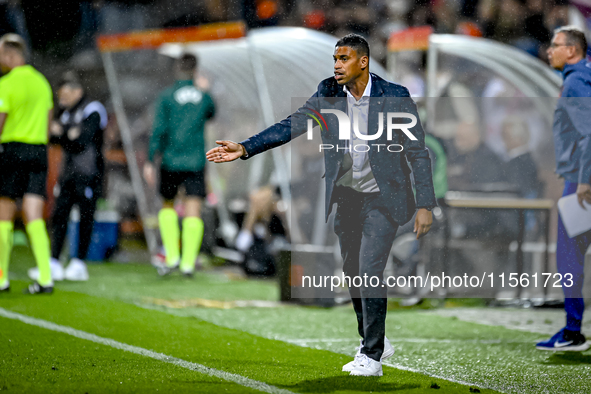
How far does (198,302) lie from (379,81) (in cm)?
396

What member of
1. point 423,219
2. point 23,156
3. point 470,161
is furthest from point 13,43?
point 470,161

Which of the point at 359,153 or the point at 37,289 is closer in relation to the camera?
the point at 359,153

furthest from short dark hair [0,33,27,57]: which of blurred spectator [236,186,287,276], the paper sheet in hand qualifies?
the paper sheet in hand

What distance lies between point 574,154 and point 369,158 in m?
1.96

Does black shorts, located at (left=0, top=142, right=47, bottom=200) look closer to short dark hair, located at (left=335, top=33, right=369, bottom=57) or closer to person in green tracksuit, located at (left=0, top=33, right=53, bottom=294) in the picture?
person in green tracksuit, located at (left=0, top=33, right=53, bottom=294)

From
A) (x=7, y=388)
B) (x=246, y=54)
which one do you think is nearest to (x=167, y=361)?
(x=7, y=388)

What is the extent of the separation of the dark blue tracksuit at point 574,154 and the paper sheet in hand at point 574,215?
8 cm

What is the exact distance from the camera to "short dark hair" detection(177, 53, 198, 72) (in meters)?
9.71

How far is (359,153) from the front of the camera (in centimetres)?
479

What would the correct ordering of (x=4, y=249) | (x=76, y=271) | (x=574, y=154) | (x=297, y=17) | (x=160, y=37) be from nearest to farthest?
(x=574, y=154), (x=4, y=249), (x=76, y=271), (x=160, y=37), (x=297, y=17)

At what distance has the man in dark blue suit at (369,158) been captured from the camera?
4.71 meters

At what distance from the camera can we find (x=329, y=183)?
190 inches

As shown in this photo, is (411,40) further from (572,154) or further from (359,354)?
(359,354)

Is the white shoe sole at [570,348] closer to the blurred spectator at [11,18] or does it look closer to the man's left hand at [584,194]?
the man's left hand at [584,194]
